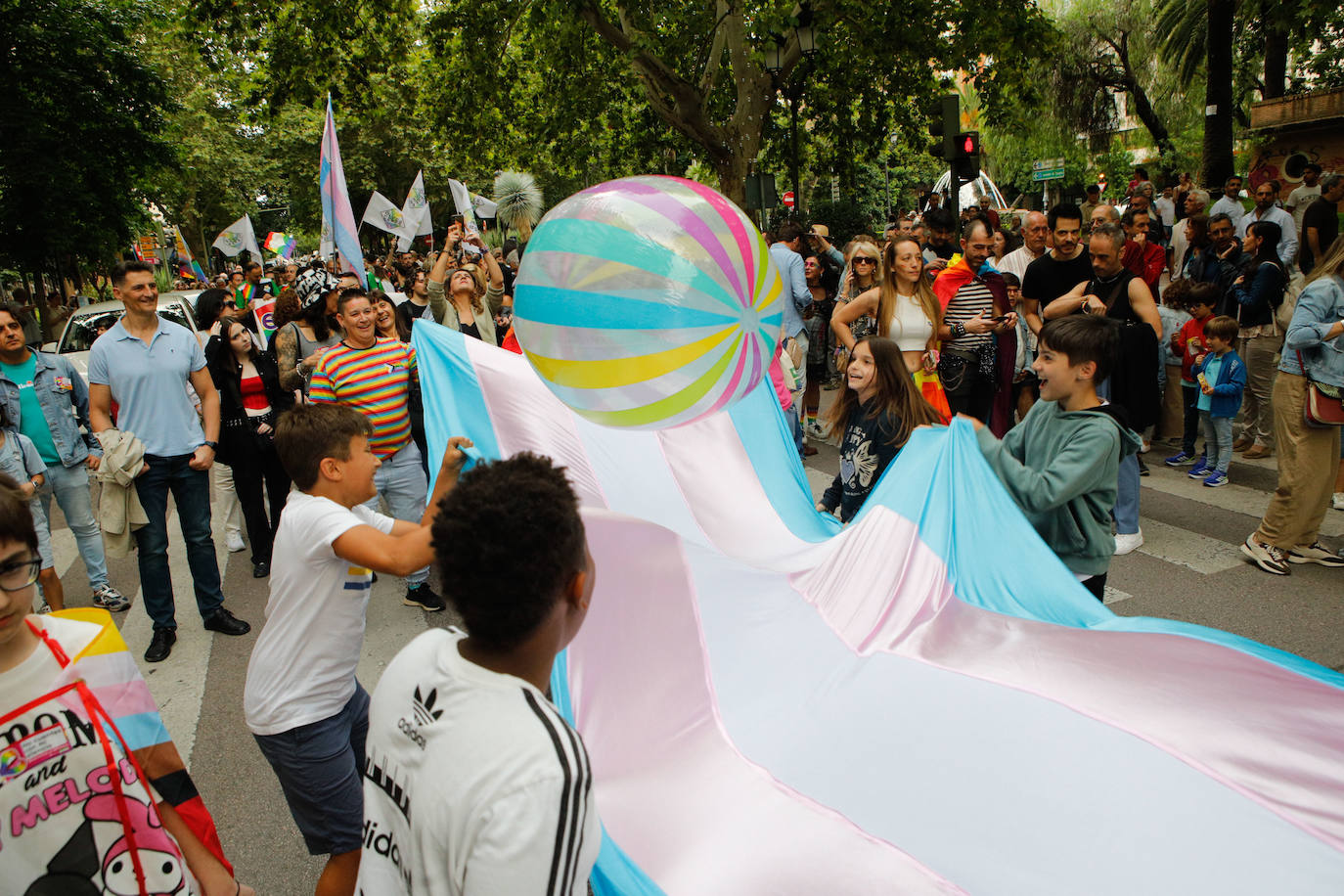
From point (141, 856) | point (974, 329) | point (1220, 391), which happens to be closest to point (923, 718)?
point (141, 856)

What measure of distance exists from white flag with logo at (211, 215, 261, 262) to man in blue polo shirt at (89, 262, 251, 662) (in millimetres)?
11974

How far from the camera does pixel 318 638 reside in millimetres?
2422

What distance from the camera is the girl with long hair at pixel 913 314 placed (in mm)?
5750

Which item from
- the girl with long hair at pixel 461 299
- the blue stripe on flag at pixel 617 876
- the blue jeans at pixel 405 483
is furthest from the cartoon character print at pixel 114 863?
the girl with long hair at pixel 461 299

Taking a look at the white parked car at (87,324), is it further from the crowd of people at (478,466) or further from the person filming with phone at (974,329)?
the person filming with phone at (974,329)

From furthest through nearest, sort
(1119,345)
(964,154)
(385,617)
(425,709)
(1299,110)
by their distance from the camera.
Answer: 1. (1299,110)
2. (964,154)
3. (385,617)
4. (1119,345)
5. (425,709)

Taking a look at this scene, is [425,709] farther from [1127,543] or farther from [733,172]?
[733,172]

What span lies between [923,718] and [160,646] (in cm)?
433

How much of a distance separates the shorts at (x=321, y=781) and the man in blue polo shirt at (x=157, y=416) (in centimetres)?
289

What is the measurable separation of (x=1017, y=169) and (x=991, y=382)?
126 ft

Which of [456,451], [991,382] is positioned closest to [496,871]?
[456,451]

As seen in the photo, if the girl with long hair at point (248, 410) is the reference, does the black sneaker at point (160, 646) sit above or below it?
below

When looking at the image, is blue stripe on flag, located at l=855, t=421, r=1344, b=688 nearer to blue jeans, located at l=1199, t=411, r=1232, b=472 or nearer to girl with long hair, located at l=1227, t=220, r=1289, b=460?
blue jeans, located at l=1199, t=411, r=1232, b=472

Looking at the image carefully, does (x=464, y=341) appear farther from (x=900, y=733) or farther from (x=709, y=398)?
(x=900, y=733)
